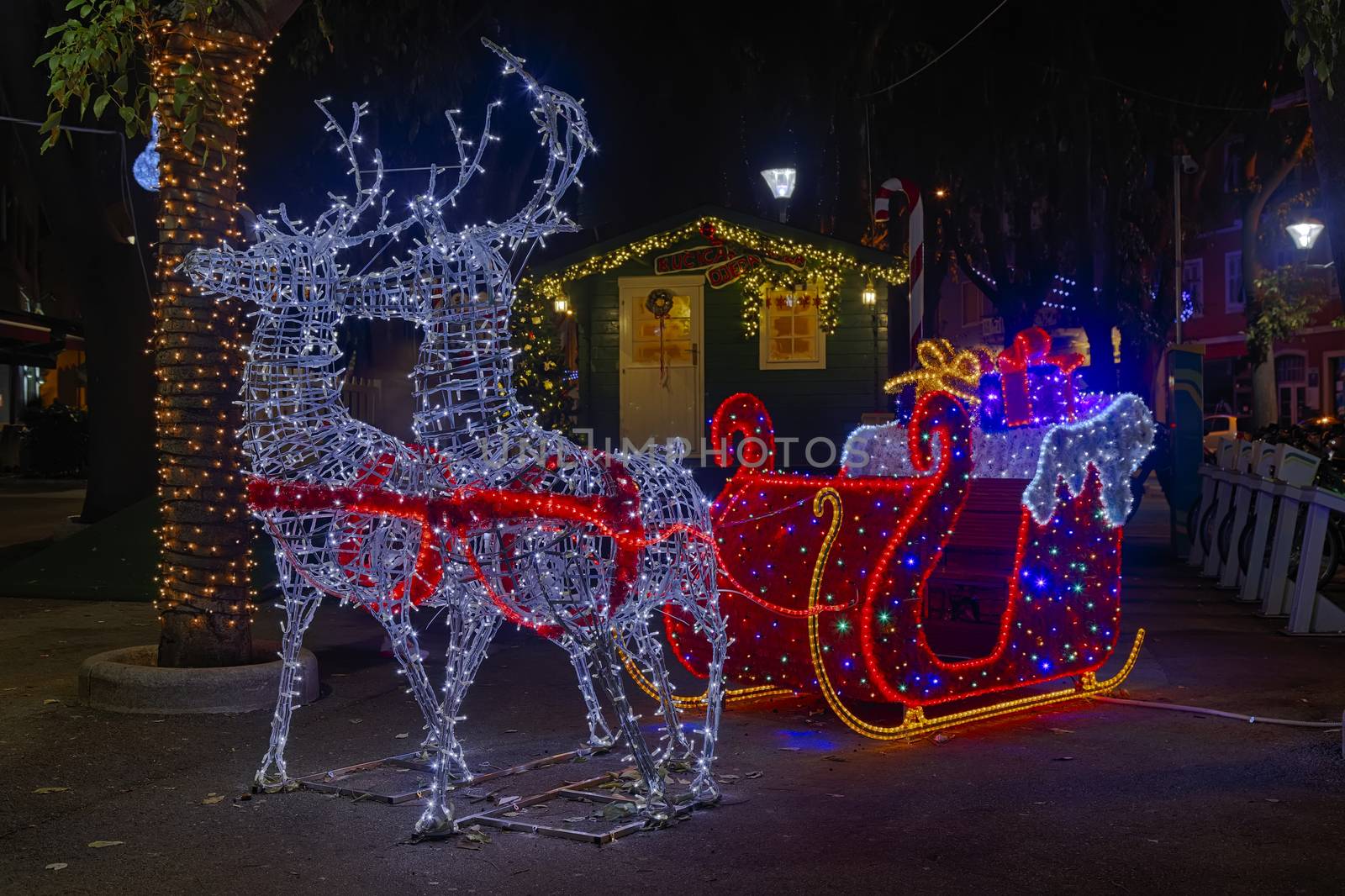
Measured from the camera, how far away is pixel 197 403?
26.5 ft

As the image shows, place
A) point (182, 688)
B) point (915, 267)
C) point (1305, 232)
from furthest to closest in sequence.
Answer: point (1305, 232) → point (915, 267) → point (182, 688)

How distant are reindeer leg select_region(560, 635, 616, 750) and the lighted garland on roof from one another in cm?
1148

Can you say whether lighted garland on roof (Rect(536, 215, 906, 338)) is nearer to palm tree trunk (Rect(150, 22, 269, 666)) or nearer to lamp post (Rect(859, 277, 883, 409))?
lamp post (Rect(859, 277, 883, 409))

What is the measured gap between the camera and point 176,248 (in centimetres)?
814

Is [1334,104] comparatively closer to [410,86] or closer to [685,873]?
[685,873]

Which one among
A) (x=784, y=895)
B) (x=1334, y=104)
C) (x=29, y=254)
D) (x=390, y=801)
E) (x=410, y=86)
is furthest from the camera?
(x=29, y=254)

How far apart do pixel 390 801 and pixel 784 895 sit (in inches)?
75.3

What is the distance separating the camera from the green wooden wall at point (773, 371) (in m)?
18.5

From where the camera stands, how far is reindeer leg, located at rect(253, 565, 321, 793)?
19.3 feet

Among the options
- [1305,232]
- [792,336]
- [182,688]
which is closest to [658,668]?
[182,688]

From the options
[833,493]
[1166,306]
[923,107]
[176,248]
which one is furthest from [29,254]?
[833,493]

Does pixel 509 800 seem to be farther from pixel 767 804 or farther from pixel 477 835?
pixel 767 804

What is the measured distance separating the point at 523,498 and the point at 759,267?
43.9ft

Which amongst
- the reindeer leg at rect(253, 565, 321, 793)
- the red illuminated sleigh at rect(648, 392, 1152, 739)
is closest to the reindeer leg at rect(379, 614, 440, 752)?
the reindeer leg at rect(253, 565, 321, 793)
